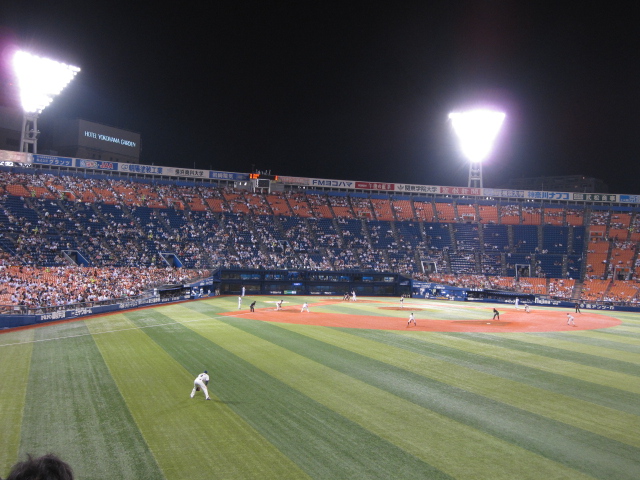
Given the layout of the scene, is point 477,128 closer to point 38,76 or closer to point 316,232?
→ point 316,232

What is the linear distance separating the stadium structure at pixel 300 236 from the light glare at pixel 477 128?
8.79 m

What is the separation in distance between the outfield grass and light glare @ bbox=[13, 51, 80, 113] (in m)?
39.6

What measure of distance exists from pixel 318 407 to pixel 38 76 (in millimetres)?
56807

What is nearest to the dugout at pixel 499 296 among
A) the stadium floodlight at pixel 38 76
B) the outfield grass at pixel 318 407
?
the outfield grass at pixel 318 407

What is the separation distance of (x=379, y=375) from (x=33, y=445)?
38.9 ft

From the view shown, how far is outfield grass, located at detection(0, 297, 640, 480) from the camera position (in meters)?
10.5

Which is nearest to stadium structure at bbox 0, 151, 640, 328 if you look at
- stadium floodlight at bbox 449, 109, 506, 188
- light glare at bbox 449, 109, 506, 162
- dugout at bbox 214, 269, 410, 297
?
dugout at bbox 214, 269, 410, 297

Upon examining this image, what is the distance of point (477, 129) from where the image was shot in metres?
69.6

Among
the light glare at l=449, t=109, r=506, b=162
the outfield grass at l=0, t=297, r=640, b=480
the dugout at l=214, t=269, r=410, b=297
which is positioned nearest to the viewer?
the outfield grass at l=0, t=297, r=640, b=480

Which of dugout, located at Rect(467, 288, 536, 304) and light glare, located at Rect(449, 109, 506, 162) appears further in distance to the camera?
light glare, located at Rect(449, 109, 506, 162)

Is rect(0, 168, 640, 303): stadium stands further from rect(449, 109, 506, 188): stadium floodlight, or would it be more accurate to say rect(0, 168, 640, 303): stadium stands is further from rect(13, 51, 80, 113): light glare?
rect(13, 51, 80, 113): light glare

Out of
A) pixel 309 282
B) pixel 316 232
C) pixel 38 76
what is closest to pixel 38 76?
pixel 38 76

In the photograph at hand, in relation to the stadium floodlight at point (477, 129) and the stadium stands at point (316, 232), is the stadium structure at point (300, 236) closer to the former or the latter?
the stadium stands at point (316, 232)

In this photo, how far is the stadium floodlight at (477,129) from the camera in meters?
68.6
